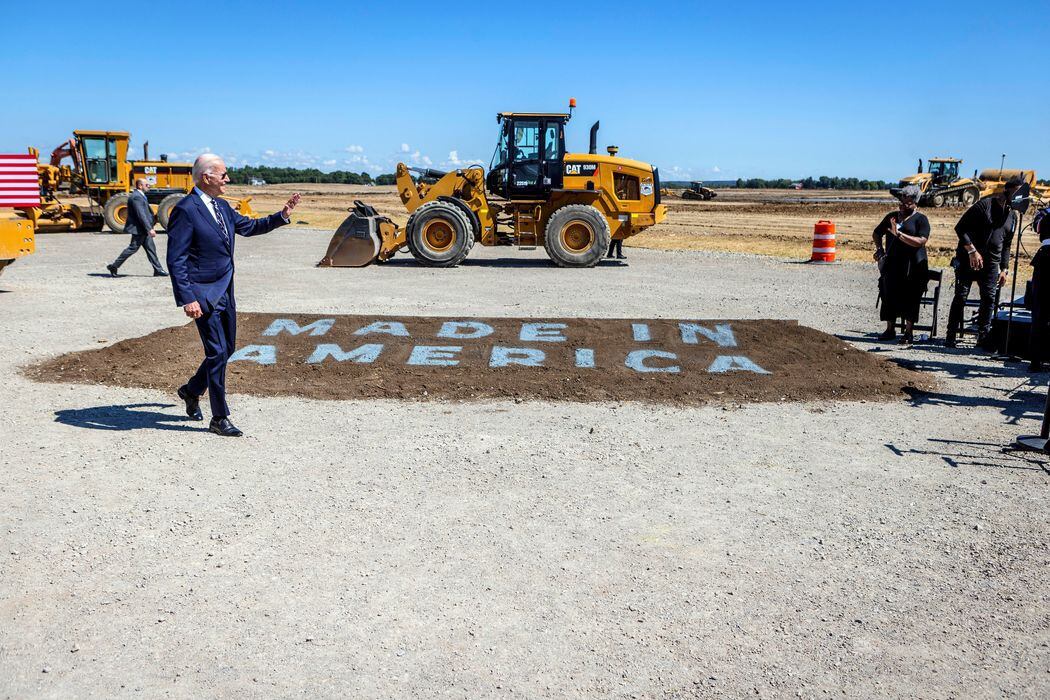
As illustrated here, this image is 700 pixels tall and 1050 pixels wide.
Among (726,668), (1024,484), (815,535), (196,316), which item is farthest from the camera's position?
(196,316)

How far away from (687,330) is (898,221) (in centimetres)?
320

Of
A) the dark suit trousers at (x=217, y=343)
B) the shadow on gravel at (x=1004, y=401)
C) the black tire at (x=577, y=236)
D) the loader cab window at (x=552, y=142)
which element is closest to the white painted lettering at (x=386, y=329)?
the dark suit trousers at (x=217, y=343)

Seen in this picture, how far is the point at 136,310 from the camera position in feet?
41.9

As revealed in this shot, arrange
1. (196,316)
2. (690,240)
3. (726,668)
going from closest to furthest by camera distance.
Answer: (726,668), (196,316), (690,240)

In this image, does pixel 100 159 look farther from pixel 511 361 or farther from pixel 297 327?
pixel 511 361

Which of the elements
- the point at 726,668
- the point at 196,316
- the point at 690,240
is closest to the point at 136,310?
the point at 196,316

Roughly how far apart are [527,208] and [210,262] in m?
13.2

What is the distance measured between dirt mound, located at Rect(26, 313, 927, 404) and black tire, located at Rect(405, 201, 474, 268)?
24.7ft

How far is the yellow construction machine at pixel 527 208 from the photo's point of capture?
1886cm

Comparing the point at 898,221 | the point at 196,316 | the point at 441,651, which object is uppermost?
the point at 898,221

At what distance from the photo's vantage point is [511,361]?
9.45m

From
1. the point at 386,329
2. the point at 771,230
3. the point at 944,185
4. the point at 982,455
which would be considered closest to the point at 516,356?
the point at 386,329

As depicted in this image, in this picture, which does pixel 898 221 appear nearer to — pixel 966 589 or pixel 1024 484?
pixel 1024 484

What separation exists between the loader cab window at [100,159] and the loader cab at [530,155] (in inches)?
619
